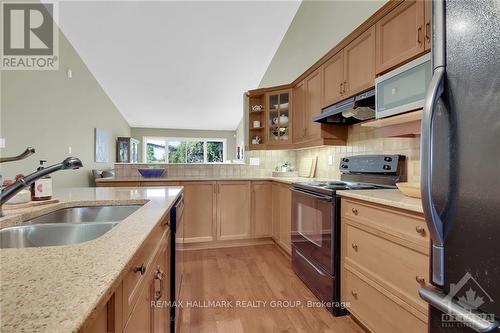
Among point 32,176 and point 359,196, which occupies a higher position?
point 32,176

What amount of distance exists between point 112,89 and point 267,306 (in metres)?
6.04

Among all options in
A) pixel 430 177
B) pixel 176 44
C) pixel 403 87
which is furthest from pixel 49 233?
pixel 176 44

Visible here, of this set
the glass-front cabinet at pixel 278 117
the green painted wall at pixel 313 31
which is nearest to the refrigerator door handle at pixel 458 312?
the green painted wall at pixel 313 31

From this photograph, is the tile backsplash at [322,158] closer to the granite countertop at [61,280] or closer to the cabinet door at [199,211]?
the cabinet door at [199,211]

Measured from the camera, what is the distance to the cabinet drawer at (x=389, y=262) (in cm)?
109

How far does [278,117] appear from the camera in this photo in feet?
11.1

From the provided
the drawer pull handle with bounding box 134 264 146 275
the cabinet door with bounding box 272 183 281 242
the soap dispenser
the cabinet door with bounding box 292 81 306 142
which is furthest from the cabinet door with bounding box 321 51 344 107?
the soap dispenser

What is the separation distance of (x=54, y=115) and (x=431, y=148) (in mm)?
4370

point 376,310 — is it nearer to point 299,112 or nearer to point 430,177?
point 430,177

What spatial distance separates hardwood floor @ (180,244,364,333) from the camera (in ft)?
5.16

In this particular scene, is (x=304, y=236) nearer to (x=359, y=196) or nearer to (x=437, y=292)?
(x=359, y=196)

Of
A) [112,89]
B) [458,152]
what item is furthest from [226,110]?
[458,152]

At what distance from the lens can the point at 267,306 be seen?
5.86ft

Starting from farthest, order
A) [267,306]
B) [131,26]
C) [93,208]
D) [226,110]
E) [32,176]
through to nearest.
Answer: [226,110] → [131,26] → [267,306] → [93,208] → [32,176]
